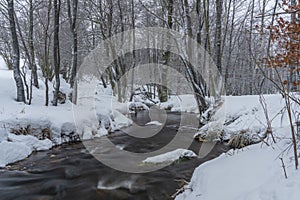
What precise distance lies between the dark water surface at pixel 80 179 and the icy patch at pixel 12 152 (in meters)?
0.17

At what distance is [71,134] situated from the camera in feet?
22.8

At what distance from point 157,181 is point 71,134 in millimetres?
3818

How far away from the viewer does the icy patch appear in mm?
4848

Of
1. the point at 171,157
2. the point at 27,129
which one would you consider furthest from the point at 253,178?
the point at 27,129

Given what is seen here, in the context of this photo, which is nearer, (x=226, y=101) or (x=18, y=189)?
(x=18, y=189)

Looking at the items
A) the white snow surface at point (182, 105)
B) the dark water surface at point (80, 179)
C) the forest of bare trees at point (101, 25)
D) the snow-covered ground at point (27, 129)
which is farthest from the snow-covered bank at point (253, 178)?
the white snow surface at point (182, 105)

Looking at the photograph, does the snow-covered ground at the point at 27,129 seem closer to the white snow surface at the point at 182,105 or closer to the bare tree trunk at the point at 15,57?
the bare tree trunk at the point at 15,57

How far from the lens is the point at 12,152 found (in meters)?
5.07

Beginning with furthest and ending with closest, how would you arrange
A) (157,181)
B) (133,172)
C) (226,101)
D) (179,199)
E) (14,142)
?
(226,101), (14,142), (133,172), (157,181), (179,199)

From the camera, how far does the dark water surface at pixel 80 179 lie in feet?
12.2

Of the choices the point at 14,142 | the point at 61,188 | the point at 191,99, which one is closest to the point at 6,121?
the point at 14,142

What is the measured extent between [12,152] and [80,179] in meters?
1.94

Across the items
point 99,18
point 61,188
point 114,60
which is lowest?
point 61,188

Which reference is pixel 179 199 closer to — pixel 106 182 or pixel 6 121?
pixel 106 182
